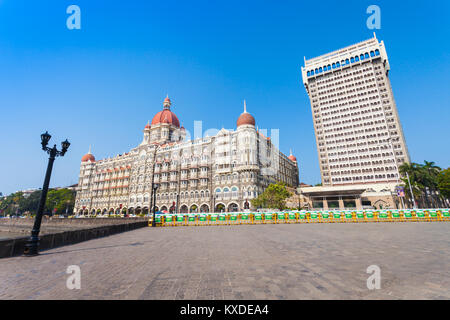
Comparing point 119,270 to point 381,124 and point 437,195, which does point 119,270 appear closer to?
point 437,195

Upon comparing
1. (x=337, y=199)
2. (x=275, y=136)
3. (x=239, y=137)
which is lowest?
(x=337, y=199)

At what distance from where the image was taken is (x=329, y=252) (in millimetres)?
6656

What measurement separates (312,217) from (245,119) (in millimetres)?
30137

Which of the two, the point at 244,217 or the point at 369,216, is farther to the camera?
the point at 244,217

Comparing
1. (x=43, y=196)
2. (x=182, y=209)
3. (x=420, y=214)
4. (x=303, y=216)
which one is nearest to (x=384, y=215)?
(x=420, y=214)

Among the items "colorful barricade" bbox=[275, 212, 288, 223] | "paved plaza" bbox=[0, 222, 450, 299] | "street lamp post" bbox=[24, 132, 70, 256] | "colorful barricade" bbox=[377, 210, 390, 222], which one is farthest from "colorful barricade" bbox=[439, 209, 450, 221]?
"street lamp post" bbox=[24, 132, 70, 256]

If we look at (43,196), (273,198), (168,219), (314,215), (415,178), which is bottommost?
(168,219)

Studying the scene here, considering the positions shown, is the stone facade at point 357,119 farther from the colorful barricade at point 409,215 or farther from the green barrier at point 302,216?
the green barrier at point 302,216

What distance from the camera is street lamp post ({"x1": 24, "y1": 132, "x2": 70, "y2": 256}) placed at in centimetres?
712

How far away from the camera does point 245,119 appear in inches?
1841

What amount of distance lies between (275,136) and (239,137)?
15828 millimetres

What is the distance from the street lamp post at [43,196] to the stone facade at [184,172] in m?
31.9

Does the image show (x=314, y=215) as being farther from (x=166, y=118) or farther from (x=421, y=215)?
(x=166, y=118)
